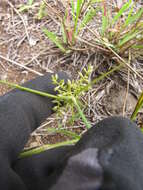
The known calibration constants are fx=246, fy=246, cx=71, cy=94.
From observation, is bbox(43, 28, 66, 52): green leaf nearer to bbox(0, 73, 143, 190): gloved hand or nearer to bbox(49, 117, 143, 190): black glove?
bbox(0, 73, 143, 190): gloved hand

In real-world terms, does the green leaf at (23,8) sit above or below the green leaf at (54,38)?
above

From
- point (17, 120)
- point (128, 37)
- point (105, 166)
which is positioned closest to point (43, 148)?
point (17, 120)

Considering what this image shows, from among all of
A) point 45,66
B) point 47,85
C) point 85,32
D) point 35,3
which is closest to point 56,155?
point 47,85

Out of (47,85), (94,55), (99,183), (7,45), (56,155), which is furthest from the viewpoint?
(7,45)

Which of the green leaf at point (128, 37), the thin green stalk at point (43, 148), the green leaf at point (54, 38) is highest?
the green leaf at point (128, 37)

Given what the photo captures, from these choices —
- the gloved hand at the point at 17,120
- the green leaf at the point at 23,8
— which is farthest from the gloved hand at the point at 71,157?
the green leaf at the point at 23,8

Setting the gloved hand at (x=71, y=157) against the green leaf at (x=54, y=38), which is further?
the green leaf at (x=54, y=38)

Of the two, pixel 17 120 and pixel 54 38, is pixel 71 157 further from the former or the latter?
pixel 54 38

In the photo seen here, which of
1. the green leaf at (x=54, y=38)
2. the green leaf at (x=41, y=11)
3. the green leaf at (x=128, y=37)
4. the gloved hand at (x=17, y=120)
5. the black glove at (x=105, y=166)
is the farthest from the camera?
the green leaf at (x=41, y=11)

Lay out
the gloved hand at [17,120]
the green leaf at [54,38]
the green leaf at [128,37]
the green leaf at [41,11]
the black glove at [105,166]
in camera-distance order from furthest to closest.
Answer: the green leaf at [41,11]
the green leaf at [54,38]
the green leaf at [128,37]
the gloved hand at [17,120]
the black glove at [105,166]

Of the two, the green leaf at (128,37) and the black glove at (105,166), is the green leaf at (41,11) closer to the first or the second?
the green leaf at (128,37)

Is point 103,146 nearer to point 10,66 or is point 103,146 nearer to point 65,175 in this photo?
point 65,175
